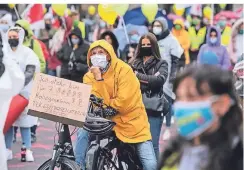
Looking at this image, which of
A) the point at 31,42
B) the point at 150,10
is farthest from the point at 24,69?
the point at 150,10

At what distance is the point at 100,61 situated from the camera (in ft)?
19.1

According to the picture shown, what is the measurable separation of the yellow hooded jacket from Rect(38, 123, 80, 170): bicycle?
42 centimetres

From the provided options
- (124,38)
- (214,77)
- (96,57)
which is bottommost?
(124,38)

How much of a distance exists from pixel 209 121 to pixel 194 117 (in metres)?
0.07

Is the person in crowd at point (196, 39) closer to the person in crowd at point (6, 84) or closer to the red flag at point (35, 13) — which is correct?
the red flag at point (35, 13)

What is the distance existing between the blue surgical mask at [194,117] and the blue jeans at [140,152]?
2.87 m

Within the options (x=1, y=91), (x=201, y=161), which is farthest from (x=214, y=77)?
(x=1, y=91)

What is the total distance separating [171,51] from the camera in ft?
31.1

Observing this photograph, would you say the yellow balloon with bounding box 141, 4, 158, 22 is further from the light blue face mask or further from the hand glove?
the hand glove

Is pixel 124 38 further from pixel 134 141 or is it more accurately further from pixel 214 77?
pixel 214 77

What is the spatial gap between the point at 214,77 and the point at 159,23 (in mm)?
6517

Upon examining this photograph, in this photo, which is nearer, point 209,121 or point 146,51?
point 209,121

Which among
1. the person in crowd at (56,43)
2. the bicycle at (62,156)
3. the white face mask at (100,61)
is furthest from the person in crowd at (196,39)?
the bicycle at (62,156)

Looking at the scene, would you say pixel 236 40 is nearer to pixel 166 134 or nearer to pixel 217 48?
pixel 217 48
